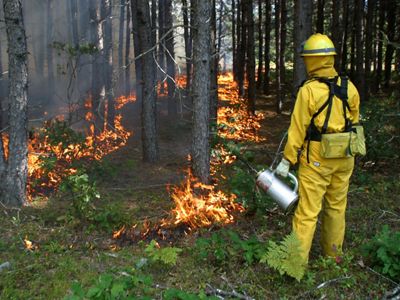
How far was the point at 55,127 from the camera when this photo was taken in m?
9.55

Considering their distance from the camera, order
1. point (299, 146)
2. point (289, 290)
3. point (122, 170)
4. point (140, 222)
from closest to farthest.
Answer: point (289, 290) < point (299, 146) < point (140, 222) < point (122, 170)

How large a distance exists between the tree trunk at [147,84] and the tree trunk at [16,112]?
12.1 feet

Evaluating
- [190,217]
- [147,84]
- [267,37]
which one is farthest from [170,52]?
[190,217]

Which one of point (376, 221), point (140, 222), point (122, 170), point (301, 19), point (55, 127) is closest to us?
point (376, 221)

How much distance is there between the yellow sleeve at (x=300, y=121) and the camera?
4.35 m

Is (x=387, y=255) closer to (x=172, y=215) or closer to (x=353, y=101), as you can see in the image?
(x=353, y=101)

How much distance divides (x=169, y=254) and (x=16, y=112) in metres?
4.34

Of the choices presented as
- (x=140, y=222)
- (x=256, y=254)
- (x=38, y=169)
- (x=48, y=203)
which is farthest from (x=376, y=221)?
(x=38, y=169)

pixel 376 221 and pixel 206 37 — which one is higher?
pixel 206 37

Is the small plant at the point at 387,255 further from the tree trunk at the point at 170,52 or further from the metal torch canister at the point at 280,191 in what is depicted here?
the tree trunk at the point at 170,52

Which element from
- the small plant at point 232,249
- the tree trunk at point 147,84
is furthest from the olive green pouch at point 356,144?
the tree trunk at point 147,84

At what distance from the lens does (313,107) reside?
171 inches

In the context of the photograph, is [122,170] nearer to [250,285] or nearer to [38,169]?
[38,169]

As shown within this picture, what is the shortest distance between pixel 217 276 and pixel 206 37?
3967 mm
